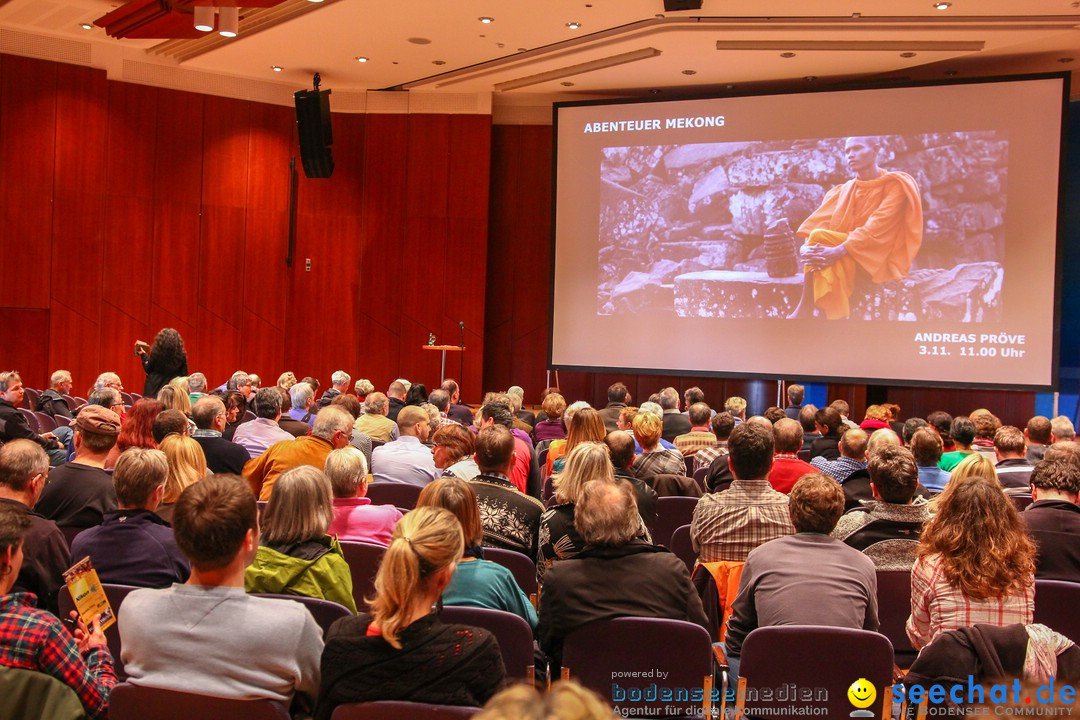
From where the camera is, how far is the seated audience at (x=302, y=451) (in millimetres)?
4719

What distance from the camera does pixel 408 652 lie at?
2.06m

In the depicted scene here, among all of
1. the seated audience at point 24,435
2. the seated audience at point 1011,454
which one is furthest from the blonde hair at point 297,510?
the seated audience at point 1011,454

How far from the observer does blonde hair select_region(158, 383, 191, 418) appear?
19.2 feet

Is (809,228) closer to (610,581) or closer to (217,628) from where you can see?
(610,581)

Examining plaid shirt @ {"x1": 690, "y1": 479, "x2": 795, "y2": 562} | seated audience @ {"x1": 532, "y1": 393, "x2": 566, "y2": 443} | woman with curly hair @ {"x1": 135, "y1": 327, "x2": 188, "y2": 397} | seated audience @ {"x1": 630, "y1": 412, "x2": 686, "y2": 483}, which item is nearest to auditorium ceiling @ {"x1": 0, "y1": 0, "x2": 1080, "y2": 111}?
woman with curly hair @ {"x1": 135, "y1": 327, "x2": 188, "y2": 397}

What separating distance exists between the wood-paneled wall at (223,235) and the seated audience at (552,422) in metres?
6.52

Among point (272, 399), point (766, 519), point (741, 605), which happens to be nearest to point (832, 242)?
point (272, 399)

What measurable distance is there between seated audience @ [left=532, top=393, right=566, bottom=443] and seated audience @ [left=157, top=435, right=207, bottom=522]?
3.53 m

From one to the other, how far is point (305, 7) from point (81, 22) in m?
2.98

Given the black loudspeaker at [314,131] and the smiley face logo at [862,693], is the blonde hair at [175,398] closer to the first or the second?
the smiley face logo at [862,693]

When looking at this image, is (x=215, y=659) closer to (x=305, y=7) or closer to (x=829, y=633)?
(x=829, y=633)

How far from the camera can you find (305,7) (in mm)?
10398

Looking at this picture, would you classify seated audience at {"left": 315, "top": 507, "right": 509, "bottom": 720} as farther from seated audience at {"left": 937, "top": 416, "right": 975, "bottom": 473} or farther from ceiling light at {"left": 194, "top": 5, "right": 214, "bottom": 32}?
ceiling light at {"left": 194, "top": 5, "right": 214, "bottom": 32}

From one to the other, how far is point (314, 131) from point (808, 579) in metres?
11.0
